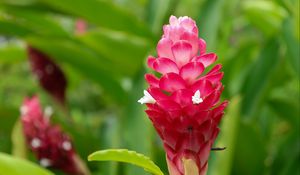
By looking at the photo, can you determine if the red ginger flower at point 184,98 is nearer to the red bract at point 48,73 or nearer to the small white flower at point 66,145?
the small white flower at point 66,145

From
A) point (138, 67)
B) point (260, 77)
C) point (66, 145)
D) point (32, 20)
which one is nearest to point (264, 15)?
point (260, 77)

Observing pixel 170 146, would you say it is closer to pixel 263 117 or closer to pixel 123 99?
pixel 123 99

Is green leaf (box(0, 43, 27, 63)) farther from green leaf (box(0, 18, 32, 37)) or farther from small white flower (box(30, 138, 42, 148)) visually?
small white flower (box(30, 138, 42, 148))

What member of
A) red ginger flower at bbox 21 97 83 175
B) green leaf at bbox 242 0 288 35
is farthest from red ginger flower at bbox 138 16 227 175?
green leaf at bbox 242 0 288 35

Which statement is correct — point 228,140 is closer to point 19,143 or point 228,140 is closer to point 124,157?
point 19,143

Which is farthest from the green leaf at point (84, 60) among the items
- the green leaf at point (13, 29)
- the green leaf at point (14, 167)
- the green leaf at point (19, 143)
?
the green leaf at point (14, 167)
